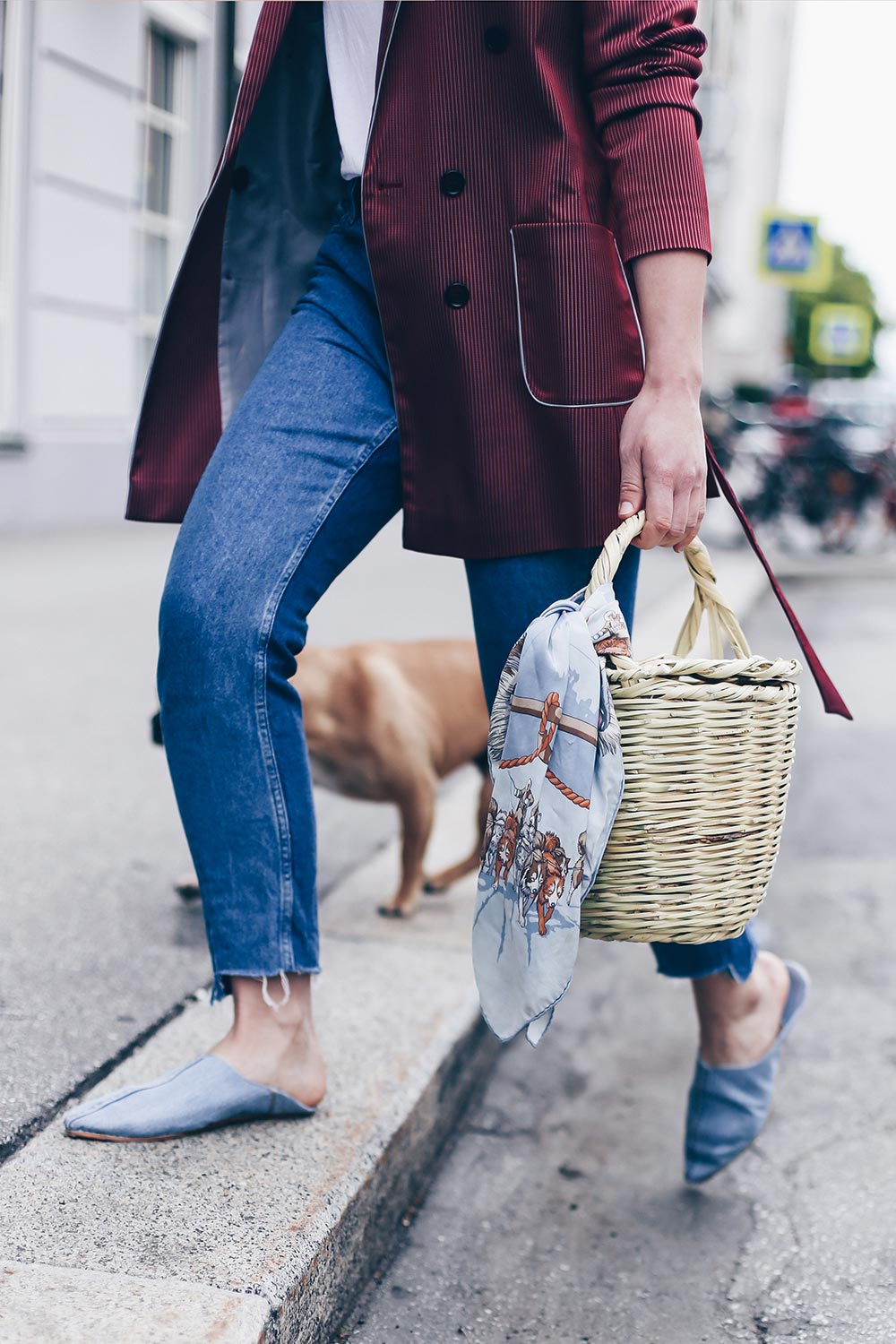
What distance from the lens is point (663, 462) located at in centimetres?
182

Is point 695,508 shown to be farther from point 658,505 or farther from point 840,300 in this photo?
point 840,300

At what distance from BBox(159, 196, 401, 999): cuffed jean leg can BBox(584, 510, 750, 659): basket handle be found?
0.34 meters

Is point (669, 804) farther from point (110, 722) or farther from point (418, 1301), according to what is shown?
point (110, 722)

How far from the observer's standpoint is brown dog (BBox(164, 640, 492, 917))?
10.2 feet

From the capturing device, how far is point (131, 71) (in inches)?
395

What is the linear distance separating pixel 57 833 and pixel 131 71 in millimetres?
8051

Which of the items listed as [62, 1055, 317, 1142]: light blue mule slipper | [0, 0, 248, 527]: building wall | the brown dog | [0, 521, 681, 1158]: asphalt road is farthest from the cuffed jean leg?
[0, 0, 248, 527]: building wall

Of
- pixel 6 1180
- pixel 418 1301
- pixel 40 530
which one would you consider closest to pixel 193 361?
pixel 6 1180

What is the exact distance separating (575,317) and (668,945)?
2.96 feet

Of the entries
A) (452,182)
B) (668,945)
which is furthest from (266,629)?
(668,945)

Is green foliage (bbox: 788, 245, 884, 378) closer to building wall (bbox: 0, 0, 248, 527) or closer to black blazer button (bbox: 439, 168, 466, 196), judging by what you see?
building wall (bbox: 0, 0, 248, 527)

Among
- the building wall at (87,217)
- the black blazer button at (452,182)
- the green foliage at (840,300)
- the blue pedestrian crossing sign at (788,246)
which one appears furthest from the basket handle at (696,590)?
the green foliage at (840,300)

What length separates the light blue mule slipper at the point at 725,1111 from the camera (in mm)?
2211

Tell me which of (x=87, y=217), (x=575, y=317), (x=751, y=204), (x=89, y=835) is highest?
(x=751, y=204)
